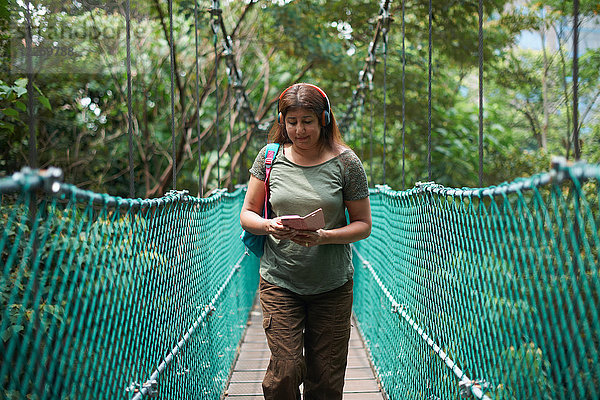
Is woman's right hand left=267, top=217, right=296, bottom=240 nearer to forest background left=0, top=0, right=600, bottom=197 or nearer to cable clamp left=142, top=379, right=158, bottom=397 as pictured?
cable clamp left=142, top=379, right=158, bottom=397

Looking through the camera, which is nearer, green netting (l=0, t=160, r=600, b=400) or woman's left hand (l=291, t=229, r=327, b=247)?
green netting (l=0, t=160, r=600, b=400)

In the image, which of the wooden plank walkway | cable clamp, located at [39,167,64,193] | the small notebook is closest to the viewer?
cable clamp, located at [39,167,64,193]

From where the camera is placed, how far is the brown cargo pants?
1.66 metres

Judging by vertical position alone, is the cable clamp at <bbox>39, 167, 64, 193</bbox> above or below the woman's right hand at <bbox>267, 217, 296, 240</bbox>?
above

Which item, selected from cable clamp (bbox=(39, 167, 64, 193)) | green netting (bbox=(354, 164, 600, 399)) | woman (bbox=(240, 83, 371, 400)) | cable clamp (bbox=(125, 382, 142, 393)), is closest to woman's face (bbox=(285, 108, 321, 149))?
woman (bbox=(240, 83, 371, 400))

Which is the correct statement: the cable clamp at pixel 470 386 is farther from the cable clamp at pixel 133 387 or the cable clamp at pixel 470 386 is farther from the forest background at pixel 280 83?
the forest background at pixel 280 83

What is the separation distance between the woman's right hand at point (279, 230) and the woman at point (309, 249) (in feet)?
0.04

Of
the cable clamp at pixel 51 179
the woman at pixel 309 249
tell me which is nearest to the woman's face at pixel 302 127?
the woman at pixel 309 249

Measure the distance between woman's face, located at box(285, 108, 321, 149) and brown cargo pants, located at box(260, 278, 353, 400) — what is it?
0.43 metres

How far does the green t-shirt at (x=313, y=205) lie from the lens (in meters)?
1.68

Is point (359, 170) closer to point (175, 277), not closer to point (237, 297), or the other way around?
point (175, 277)

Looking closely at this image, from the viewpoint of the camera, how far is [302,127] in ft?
5.45

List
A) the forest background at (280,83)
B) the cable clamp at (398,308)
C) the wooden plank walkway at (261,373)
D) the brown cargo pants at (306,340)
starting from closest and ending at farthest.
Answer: the brown cargo pants at (306,340), the cable clamp at (398,308), the wooden plank walkway at (261,373), the forest background at (280,83)

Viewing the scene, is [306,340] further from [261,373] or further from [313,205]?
[261,373]
